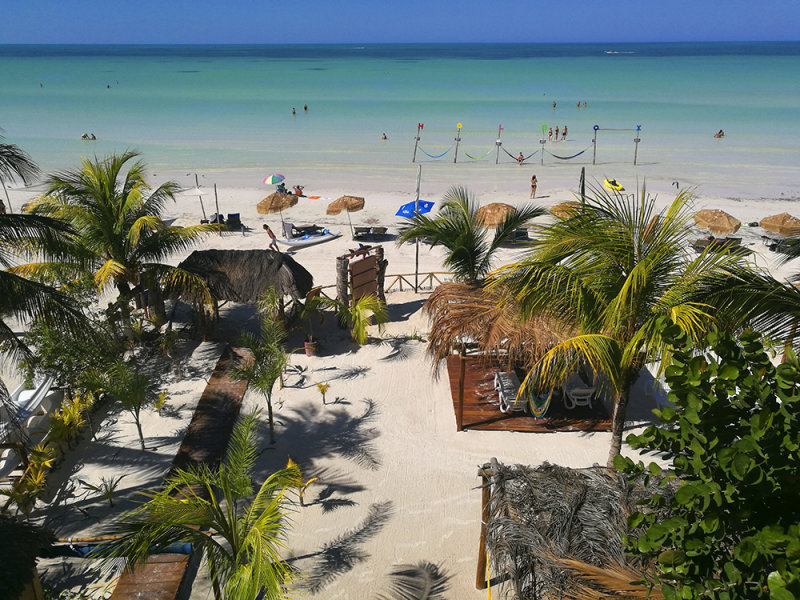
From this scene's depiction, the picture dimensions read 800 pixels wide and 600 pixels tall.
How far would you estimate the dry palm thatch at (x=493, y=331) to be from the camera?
29.9 feet

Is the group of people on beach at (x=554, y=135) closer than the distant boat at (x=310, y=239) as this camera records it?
No

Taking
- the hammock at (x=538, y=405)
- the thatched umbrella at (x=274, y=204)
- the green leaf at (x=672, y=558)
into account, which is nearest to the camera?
the green leaf at (x=672, y=558)

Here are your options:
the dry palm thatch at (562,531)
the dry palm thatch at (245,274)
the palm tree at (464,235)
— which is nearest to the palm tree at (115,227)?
the dry palm thatch at (245,274)

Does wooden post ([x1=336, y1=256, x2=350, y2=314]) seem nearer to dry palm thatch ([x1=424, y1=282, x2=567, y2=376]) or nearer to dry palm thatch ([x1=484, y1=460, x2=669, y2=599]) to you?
dry palm thatch ([x1=424, y1=282, x2=567, y2=376])

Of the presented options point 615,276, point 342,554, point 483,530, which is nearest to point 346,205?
point 342,554

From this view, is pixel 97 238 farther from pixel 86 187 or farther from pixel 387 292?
pixel 387 292

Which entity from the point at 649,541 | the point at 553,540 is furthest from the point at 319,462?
the point at 649,541

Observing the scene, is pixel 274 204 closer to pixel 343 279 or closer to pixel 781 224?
pixel 343 279

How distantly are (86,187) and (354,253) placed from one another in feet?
18.3

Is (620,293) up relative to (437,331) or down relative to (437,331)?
up

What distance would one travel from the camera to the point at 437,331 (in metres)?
9.86

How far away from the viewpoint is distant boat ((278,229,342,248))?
64.9 ft

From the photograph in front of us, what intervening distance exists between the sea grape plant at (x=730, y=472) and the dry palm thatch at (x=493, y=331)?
16.3ft

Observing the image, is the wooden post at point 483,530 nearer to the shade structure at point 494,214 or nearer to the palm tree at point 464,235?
the palm tree at point 464,235
